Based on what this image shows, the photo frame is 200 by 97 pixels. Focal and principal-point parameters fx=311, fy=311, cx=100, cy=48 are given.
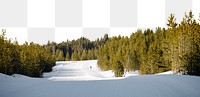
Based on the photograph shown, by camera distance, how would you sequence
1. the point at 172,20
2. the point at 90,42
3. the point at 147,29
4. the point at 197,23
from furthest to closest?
the point at 90,42, the point at 147,29, the point at 172,20, the point at 197,23

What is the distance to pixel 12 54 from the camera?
3244cm

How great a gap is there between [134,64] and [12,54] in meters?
32.1

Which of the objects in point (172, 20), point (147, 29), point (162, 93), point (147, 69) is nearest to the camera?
point (162, 93)

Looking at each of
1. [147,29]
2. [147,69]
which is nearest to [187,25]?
[147,69]

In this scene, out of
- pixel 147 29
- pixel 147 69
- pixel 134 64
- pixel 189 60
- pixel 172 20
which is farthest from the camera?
pixel 147 29

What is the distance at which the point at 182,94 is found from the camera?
11.5 metres

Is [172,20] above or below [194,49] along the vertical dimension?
above

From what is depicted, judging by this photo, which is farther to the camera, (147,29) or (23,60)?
(147,29)

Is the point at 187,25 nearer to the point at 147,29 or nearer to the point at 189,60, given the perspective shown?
the point at 189,60

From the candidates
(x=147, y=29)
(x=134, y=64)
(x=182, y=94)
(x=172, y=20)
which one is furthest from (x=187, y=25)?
(x=147, y=29)

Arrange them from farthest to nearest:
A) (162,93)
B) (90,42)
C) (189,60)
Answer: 1. (90,42)
2. (189,60)
3. (162,93)

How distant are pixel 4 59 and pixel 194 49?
721 inches

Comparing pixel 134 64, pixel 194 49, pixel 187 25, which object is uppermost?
pixel 187 25

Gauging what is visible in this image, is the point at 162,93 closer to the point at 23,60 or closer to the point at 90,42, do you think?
the point at 23,60
